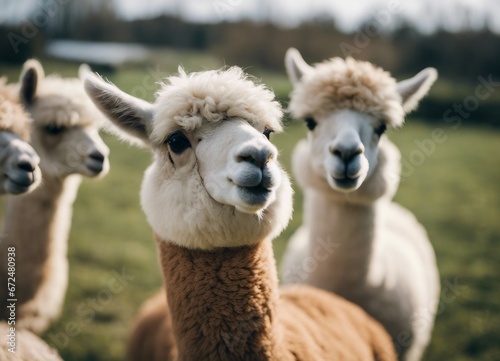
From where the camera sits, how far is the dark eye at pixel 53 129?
3346 mm

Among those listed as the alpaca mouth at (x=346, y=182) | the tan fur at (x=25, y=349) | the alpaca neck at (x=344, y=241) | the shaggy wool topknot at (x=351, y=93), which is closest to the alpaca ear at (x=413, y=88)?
the shaggy wool topknot at (x=351, y=93)

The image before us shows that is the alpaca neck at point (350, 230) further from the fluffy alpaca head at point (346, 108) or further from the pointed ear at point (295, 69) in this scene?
the pointed ear at point (295, 69)

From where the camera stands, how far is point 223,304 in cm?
200

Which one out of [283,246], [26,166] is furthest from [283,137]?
[26,166]

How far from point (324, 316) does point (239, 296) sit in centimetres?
94

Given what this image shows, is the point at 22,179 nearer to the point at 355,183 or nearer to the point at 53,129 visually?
the point at 53,129

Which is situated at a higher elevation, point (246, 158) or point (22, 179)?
point (246, 158)

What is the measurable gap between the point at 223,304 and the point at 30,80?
2.46 metres

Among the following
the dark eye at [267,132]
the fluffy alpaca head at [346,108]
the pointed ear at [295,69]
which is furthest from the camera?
the pointed ear at [295,69]

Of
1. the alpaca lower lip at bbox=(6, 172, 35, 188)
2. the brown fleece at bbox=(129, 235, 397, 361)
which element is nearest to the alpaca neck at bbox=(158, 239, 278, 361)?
the brown fleece at bbox=(129, 235, 397, 361)

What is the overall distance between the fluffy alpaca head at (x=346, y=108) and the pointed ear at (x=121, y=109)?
47.3 inches

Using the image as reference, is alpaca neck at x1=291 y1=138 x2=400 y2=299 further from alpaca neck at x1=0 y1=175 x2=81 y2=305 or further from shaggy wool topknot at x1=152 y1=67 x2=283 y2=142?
alpaca neck at x1=0 y1=175 x2=81 y2=305

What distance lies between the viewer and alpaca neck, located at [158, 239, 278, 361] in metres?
1.98

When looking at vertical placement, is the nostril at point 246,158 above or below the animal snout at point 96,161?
above
